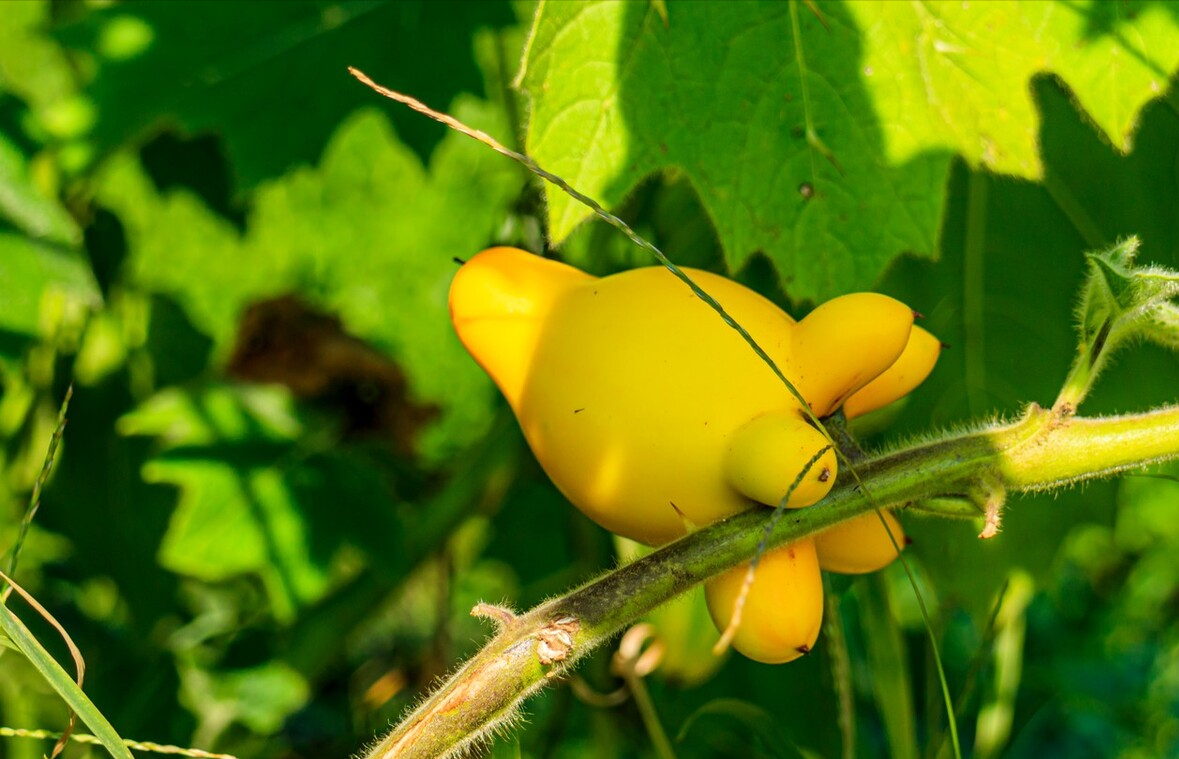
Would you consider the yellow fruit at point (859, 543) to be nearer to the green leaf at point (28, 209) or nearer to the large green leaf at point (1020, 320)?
the large green leaf at point (1020, 320)

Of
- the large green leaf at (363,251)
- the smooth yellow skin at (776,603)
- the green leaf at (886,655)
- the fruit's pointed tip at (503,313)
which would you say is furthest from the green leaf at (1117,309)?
the large green leaf at (363,251)

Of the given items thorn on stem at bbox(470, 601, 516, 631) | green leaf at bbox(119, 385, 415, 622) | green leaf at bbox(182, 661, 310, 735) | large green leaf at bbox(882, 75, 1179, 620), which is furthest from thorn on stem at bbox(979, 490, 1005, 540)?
green leaf at bbox(182, 661, 310, 735)

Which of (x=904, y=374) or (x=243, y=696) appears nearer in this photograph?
(x=904, y=374)

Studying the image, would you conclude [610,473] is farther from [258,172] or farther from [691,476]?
[258,172]

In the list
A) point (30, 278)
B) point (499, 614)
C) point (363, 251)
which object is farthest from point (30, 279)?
point (363, 251)

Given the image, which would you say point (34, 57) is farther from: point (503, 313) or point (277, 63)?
point (503, 313)

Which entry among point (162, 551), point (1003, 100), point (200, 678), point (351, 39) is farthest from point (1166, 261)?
point (200, 678)
